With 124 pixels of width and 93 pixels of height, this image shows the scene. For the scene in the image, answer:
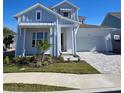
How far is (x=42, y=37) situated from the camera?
58.1 ft

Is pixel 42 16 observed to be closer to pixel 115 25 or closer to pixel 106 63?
pixel 106 63

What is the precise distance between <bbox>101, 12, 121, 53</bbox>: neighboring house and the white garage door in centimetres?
150

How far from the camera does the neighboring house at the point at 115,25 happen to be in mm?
22344

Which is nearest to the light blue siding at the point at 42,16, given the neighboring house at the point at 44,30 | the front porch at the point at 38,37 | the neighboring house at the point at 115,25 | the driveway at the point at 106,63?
the neighboring house at the point at 44,30

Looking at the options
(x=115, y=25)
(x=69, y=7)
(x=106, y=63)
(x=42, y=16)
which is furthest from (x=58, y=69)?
(x=115, y=25)

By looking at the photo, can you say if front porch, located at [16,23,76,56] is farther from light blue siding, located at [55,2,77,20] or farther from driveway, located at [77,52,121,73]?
light blue siding, located at [55,2,77,20]

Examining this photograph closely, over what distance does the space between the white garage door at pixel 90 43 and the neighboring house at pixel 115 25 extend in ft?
4.93

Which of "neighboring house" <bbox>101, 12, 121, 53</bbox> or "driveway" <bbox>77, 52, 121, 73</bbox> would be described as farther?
"neighboring house" <bbox>101, 12, 121, 53</bbox>

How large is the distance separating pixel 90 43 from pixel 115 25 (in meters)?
5.52

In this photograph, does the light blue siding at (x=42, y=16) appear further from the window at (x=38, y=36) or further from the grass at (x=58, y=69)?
the grass at (x=58, y=69)

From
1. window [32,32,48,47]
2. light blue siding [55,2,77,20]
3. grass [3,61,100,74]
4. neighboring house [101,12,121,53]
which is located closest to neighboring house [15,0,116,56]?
window [32,32,48,47]

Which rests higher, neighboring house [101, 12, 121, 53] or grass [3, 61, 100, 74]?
neighboring house [101, 12, 121, 53]

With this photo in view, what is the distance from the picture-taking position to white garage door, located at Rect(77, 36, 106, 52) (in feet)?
73.5

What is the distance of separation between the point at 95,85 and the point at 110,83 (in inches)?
29.7
